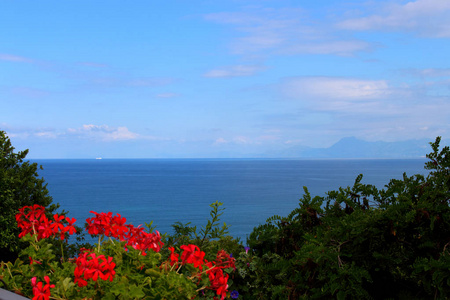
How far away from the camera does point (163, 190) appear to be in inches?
3469

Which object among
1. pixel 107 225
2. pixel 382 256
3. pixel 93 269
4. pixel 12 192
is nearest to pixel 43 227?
pixel 107 225

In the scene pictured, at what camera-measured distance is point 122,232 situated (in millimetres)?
2580

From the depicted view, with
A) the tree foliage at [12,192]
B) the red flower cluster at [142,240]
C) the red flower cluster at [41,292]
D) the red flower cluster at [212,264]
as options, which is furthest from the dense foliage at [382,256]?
the tree foliage at [12,192]

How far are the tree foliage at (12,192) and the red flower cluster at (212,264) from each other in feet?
21.8

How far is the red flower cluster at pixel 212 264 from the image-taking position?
2275mm

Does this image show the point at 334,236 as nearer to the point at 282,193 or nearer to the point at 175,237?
the point at 175,237

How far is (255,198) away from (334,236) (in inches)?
2845

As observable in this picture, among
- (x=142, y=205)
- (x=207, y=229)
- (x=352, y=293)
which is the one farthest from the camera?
(x=142, y=205)

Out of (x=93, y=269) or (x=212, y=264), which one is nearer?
(x=93, y=269)

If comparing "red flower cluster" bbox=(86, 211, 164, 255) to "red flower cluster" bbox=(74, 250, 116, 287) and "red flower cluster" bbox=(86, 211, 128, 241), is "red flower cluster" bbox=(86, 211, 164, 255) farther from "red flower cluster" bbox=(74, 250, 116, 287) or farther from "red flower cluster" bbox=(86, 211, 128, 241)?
"red flower cluster" bbox=(74, 250, 116, 287)

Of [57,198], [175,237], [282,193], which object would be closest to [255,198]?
[282,193]

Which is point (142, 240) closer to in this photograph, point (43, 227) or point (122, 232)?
point (122, 232)

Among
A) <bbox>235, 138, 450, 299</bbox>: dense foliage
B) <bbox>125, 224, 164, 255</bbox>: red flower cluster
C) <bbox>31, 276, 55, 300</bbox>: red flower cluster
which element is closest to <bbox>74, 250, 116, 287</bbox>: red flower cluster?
<bbox>31, 276, 55, 300</bbox>: red flower cluster

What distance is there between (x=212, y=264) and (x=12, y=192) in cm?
701
